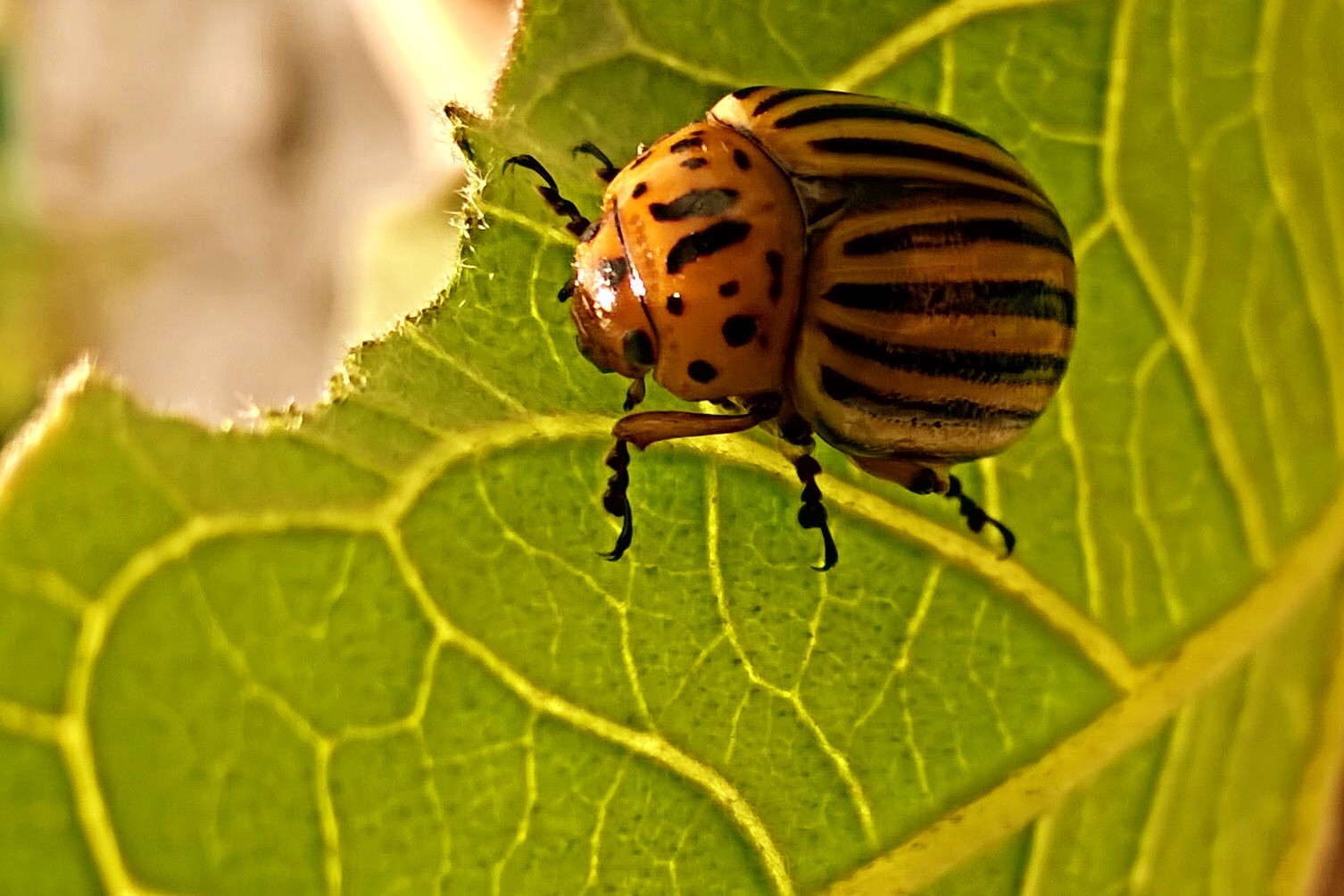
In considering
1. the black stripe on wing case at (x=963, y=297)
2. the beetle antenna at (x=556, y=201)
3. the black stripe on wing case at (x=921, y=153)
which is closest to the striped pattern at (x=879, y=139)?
the black stripe on wing case at (x=921, y=153)

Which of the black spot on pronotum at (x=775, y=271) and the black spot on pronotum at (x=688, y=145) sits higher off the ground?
the black spot on pronotum at (x=688, y=145)

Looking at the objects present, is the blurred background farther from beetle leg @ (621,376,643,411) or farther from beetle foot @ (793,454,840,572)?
beetle foot @ (793,454,840,572)

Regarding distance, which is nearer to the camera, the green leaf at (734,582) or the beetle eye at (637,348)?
the green leaf at (734,582)

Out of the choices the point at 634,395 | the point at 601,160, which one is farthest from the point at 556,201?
the point at 634,395

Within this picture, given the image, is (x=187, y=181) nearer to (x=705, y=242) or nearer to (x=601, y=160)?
(x=601, y=160)

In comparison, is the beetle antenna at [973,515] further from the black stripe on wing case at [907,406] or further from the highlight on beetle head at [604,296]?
the highlight on beetle head at [604,296]

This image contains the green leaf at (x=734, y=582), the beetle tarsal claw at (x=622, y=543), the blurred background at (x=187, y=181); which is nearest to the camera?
the green leaf at (x=734, y=582)

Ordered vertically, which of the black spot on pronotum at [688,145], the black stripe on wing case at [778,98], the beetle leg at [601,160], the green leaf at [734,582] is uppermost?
the black stripe on wing case at [778,98]

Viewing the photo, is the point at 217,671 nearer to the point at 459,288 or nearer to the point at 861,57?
the point at 459,288

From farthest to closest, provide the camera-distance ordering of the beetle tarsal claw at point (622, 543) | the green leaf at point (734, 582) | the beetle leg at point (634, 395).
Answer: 1. the beetle leg at point (634, 395)
2. the beetle tarsal claw at point (622, 543)
3. the green leaf at point (734, 582)
